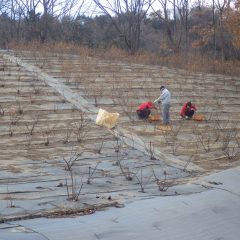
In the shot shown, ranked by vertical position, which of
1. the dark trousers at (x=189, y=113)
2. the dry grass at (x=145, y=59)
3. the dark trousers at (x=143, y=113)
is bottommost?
the dark trousers at (x=189, y=113)

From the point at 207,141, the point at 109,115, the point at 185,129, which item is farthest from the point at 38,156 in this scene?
the point at 185,129

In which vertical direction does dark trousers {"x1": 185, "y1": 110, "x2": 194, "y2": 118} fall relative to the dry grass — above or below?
below

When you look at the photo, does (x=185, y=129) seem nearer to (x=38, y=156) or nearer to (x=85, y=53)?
(x=38, y=156)

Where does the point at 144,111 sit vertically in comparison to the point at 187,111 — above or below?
above

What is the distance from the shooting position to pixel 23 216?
605 cm

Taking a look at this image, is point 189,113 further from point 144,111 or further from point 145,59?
point 145,59

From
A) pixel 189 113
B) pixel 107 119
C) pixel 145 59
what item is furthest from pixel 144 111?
pixel 145 59

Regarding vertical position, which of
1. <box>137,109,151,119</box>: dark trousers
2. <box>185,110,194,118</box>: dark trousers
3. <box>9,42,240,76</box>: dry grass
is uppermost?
<box>9,42,240,76</box>: dry grass

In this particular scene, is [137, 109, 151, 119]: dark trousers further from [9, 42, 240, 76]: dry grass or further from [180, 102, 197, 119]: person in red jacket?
[9, 42, 240, 76]: dry grass

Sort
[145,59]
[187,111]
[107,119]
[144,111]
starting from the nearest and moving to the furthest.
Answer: [107,119] < [144,111] < [187,111] < [145,59]

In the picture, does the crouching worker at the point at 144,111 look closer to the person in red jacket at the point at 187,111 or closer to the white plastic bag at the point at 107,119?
the person in red jacket at the point at 187,111

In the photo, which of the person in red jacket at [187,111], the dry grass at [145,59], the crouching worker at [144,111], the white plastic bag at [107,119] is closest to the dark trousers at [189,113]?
the person in red jacket at [187,111]

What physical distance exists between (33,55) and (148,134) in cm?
1171

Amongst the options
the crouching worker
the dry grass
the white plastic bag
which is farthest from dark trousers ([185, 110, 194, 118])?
the dry grass
